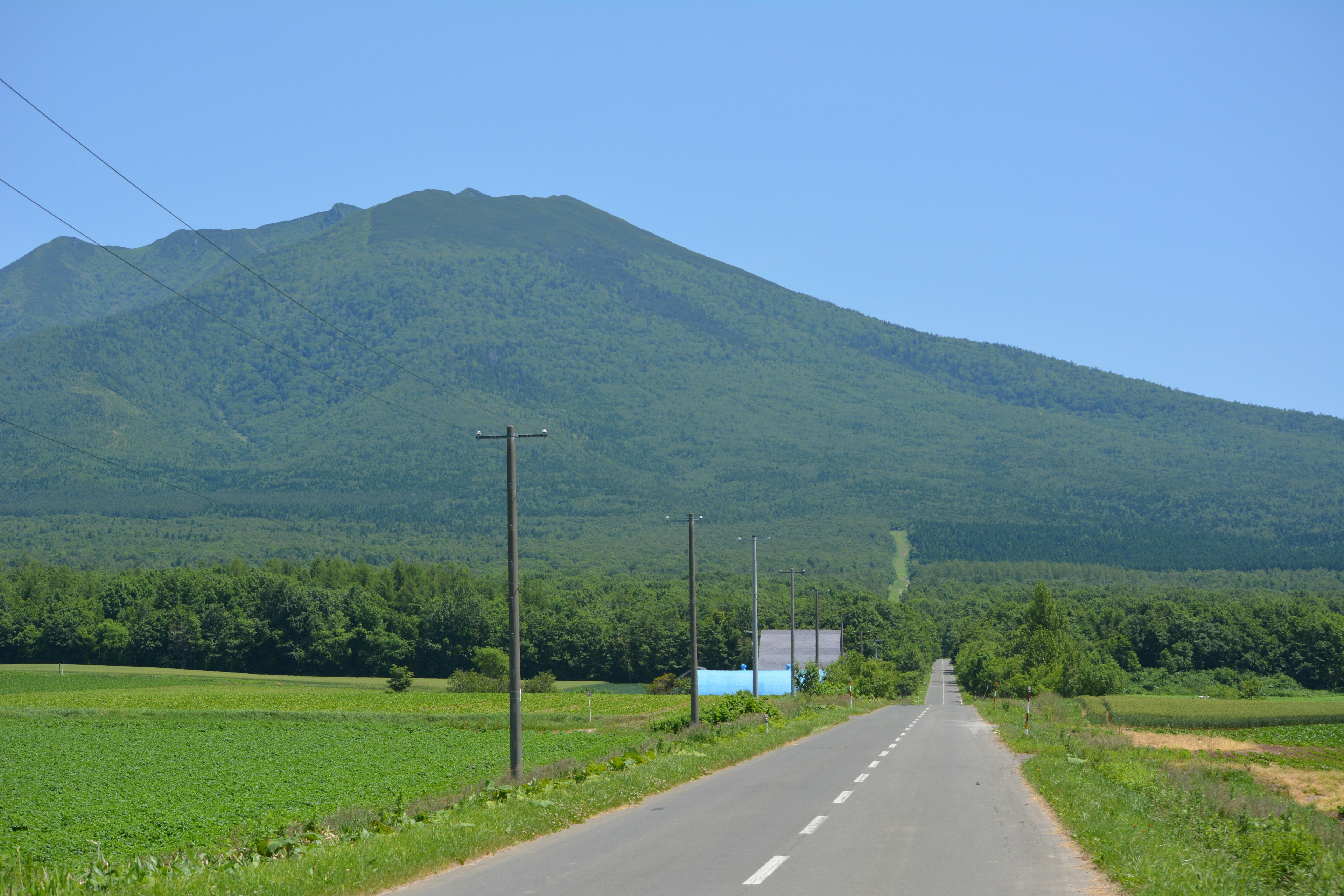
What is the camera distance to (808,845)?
45.2 ft

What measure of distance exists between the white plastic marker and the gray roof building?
85.6 meters

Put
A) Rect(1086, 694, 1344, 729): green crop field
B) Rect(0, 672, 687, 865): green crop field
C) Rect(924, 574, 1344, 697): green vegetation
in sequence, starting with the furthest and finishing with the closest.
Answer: Rect(924, 574, 1344, 697): green vegetation < Rect(1086, 694, 1344, 729): green crop field < Rect(0, 672, 687, 865): green crop field

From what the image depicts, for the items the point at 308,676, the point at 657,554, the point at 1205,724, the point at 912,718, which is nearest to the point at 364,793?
the point at 912,718

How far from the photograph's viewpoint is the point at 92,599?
101 meters

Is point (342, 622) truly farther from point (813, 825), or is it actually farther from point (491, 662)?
point (813, 825)

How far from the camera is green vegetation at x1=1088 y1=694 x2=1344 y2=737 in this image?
60.7m

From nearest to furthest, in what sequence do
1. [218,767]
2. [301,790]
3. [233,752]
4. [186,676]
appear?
[301,790], [218,767], [233,752], [186,676]

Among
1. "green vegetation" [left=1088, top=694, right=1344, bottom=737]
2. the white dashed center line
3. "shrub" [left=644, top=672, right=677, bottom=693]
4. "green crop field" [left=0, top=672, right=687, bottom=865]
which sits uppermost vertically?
the white dashed center line

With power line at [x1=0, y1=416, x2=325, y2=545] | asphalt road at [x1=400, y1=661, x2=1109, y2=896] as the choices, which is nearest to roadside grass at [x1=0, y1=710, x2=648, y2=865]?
asphalt road at [x1=400, y1=661, x2=1109, y2=896]

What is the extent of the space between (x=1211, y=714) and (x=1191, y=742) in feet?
62.1

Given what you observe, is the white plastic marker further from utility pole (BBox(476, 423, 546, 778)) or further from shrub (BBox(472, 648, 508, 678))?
shrub (BBox(472, 648, 508, 678))

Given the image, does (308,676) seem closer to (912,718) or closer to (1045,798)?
(912,718)

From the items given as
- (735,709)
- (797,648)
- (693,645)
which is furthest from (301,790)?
(797,648)

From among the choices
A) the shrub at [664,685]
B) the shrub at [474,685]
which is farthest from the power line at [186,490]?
the shrub at [474,685]
